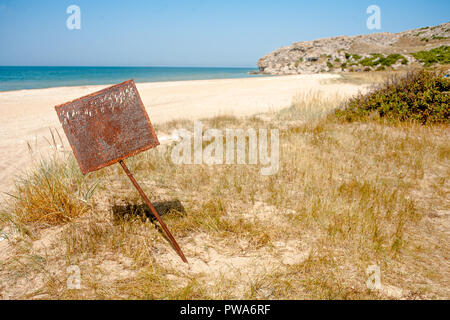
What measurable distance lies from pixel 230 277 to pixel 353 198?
222 centimetres

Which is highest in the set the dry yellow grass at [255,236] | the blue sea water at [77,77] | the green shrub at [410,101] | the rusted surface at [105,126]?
the blue sea water at [77,77]

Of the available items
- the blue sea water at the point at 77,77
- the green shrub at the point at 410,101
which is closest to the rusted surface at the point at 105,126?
the green shrub at the point at 410,101

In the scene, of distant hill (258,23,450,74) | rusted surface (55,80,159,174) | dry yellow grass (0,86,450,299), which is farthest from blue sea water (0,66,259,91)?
rusted surface (55,80,159,174)

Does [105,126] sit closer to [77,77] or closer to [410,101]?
[410,101]

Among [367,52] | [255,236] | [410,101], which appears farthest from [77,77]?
[255,236]

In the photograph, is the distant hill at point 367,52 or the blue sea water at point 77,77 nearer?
the distant hill at point 367,52

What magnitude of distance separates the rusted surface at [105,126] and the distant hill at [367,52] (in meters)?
25.1

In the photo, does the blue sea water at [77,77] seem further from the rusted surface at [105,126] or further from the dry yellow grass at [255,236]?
the rusted surface at [105,126]

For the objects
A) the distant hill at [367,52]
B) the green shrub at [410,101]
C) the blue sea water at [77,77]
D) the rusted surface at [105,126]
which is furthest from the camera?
the blue sea water at [77,77]

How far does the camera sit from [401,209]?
3.59 m

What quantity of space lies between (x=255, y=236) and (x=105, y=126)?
190 centimetres

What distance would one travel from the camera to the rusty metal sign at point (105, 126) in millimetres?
2303

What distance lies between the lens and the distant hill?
2492 cm

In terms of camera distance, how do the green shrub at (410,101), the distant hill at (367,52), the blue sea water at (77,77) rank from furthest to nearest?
the blue sea water at (77,77) → the distant hill at (367,52) → the green shrub at (410,101)
